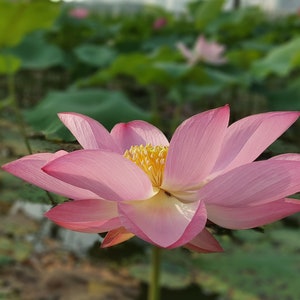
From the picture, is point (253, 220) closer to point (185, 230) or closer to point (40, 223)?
point (185, 230)

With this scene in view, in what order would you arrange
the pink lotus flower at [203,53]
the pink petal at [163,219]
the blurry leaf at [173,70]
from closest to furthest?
the pink petal at [163,219] < the blurry leaf at [173,70] < the pink lotus flower at [203,53]

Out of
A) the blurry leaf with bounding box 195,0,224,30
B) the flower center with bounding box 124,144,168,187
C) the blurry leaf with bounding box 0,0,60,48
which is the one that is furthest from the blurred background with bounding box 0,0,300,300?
the flower center with bounding box 124,144,168,187

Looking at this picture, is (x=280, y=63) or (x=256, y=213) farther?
(x=280, y=63)

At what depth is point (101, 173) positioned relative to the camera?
0.29 m

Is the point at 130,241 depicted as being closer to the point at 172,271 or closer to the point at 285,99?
the point at 172,271

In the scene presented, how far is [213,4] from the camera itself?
3707mm

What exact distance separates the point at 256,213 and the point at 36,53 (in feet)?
9.93

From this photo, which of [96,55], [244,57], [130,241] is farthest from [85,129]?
[96,55]

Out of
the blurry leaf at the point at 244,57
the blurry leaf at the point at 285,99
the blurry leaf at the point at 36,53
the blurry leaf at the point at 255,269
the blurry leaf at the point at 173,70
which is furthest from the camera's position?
the blurry leaf at the point at 244,57

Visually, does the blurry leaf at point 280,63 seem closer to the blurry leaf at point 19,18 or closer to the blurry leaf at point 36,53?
the blurry leaf at point 19,18

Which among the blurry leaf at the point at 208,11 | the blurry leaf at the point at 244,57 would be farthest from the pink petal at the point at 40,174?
the blurry leaf at the point at 208,11

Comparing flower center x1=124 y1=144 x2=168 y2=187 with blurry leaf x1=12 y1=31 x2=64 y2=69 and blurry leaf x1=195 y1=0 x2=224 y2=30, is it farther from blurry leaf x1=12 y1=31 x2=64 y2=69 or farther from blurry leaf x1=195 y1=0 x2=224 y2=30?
blurry leaf x1=195 y1=0 x2=224 y2=30

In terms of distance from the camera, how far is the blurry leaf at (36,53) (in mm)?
3037

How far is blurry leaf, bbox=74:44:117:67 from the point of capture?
10.7 ft
